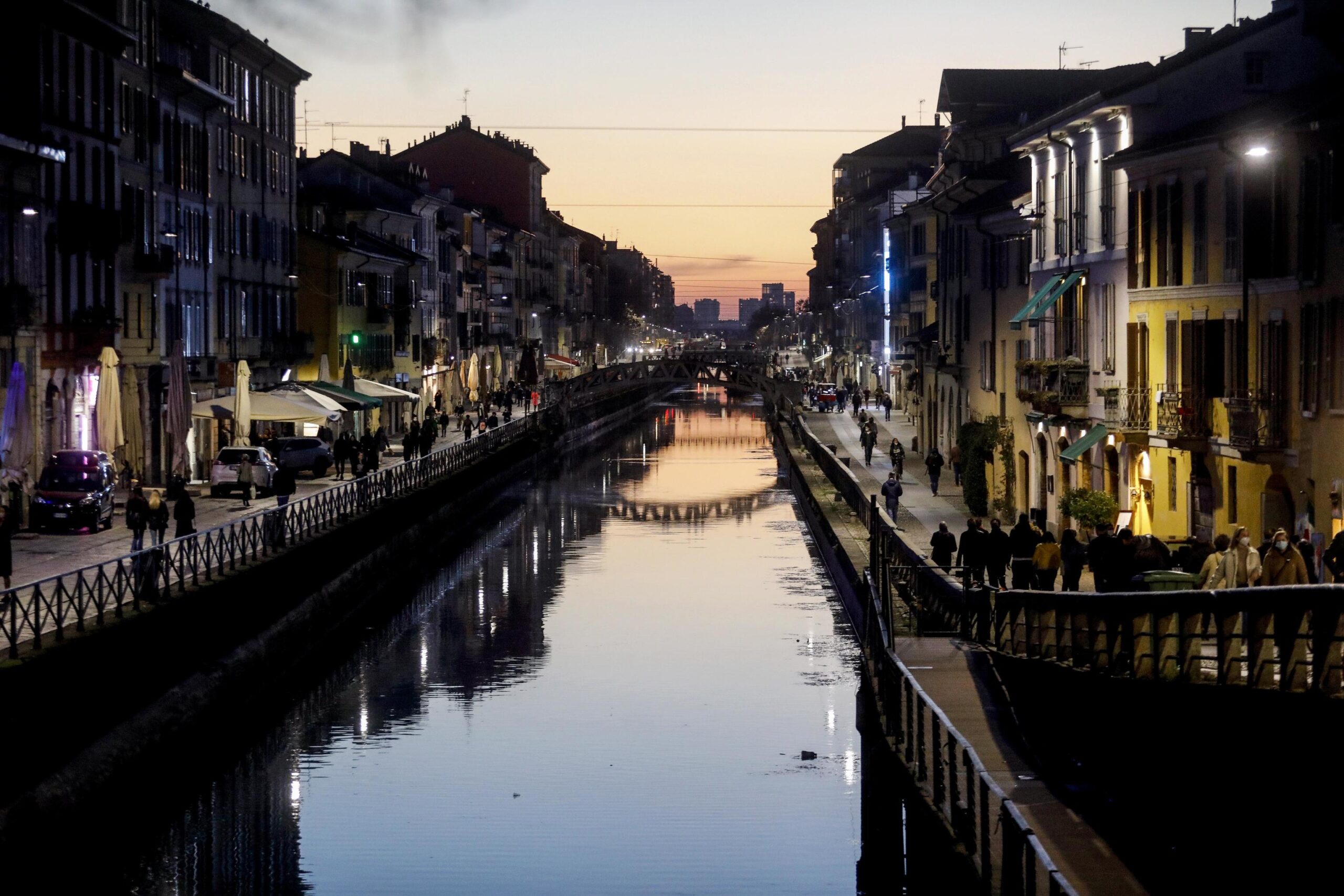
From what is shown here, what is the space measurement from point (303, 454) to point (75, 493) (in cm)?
1882

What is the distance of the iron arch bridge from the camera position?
123562 mm

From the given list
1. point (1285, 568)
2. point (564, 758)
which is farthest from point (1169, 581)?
point (564, 758)

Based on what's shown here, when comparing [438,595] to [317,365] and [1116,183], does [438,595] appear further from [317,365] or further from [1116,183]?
[317,365]

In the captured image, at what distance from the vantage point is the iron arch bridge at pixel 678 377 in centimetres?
12356

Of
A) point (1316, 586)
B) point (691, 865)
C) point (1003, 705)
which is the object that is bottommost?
point (691, 865)

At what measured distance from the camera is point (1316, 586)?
14.7m

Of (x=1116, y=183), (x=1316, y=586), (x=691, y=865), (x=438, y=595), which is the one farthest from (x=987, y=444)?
(x=1316, y=586)

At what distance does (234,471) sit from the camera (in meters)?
48.2

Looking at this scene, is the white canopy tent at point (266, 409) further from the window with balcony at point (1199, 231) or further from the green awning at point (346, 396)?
the window with balcony at point (1199, 231)

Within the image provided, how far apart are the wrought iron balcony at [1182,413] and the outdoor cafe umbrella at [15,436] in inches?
773

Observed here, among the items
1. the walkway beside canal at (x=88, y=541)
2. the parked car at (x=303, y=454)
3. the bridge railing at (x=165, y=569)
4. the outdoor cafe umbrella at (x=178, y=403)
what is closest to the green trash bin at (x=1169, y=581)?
the bridge railing at (x=165, y=569)

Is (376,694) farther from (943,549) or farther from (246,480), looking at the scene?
(246,480)

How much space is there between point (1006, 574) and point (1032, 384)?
30.7 ft

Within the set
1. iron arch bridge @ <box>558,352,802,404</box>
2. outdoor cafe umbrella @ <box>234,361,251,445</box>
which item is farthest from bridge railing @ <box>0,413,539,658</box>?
iron arch bridge @ <box>558,352,802,404</box>
